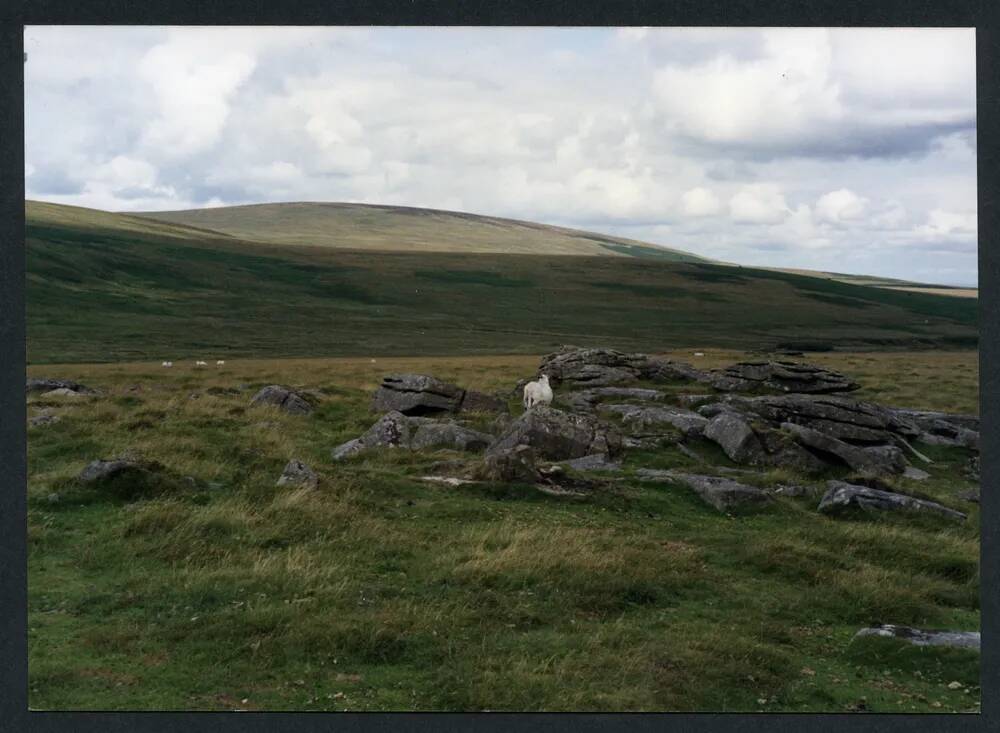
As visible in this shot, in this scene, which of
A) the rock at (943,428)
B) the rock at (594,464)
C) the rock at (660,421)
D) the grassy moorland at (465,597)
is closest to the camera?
the grassy moorland at (465,597)

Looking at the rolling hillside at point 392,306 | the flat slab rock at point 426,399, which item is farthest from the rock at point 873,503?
the rolling hillside at point 392,306

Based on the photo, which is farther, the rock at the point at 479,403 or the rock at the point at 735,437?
the rock at the point at 479,403

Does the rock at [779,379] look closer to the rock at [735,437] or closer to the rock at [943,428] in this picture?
the rock at [943,428]

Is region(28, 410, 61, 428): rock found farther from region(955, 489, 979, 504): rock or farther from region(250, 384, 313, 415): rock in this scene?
region(955, 489, 979, 504): rock

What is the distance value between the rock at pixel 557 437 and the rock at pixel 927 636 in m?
10.2

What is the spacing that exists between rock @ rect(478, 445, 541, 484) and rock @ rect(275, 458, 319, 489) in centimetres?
374

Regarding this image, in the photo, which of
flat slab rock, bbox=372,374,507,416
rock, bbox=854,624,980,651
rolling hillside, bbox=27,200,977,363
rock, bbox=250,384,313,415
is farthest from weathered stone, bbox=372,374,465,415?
rolling hillside, bbox=27,200,977,363

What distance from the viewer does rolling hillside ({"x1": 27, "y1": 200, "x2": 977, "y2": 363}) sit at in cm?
10250

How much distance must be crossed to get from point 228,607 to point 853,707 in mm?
7969

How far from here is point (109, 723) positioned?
8828 millimetres

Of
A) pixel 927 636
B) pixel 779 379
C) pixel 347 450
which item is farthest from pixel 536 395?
pixel 927 636

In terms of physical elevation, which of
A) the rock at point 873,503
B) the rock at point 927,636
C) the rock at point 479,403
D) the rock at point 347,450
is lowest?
the rock at point 927,636

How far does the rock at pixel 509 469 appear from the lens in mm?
17344

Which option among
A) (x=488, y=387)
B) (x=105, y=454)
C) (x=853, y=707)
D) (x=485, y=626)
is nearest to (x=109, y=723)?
(x=485, y=626)
